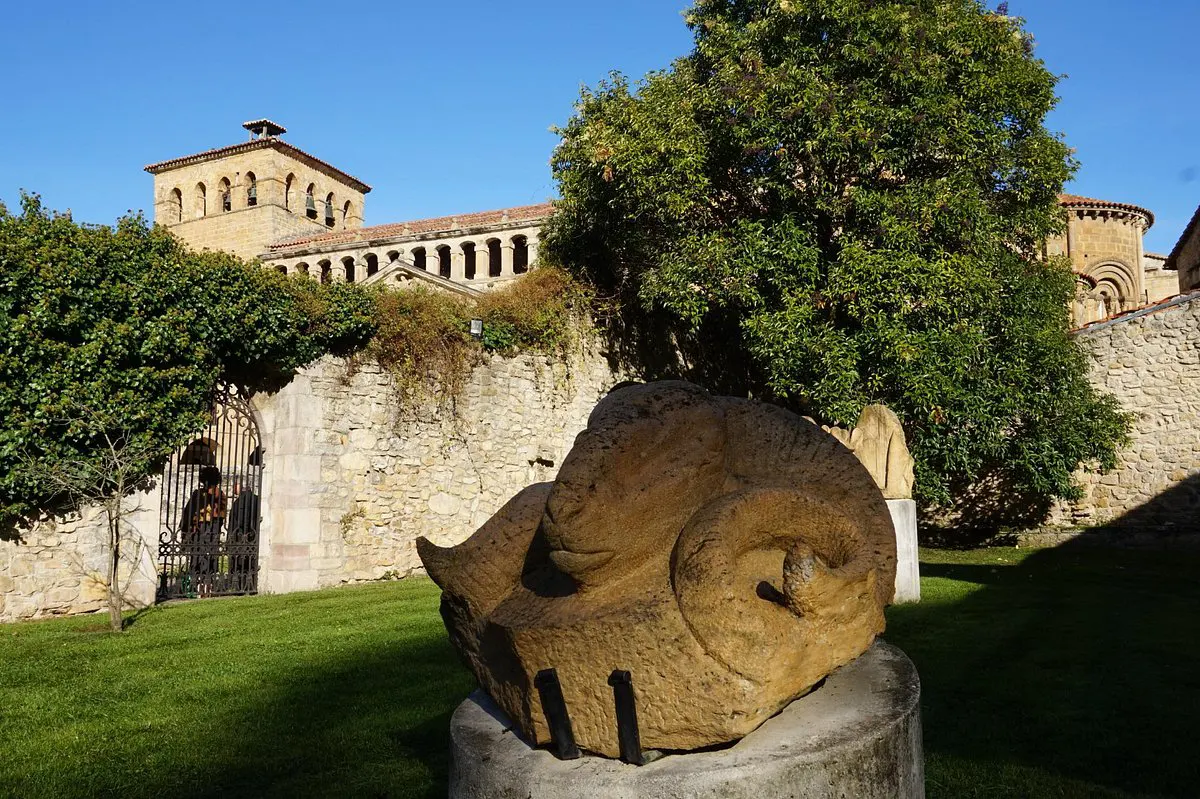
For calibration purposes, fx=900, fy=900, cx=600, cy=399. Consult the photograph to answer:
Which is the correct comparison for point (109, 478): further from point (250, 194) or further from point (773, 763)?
point (250, 194)

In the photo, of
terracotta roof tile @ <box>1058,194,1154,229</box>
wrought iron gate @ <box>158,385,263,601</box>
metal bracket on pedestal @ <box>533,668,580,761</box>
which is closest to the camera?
metal bracket on pedestal @ <box>533,668,580,761</box>

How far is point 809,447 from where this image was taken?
8.95ft

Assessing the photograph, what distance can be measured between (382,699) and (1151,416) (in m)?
15.4

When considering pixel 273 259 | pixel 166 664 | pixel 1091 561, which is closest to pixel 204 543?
pixel 166 664

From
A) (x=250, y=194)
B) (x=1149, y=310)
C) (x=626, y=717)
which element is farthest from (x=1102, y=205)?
(x=250, y=194)

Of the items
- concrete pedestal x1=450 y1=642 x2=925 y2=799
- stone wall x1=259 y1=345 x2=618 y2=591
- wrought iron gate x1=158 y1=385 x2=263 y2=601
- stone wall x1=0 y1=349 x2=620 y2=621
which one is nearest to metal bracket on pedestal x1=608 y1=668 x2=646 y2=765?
concrete pedestal x1=450 y1=642 x2=925 y2=799

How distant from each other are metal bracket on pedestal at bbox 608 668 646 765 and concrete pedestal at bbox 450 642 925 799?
37 millimetres

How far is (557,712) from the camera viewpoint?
2.41 m

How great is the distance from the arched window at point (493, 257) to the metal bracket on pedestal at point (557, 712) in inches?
1054

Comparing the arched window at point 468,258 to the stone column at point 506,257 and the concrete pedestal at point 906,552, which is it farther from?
the concrete pedestal at point 906,552

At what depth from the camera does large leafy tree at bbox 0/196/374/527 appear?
363 inches

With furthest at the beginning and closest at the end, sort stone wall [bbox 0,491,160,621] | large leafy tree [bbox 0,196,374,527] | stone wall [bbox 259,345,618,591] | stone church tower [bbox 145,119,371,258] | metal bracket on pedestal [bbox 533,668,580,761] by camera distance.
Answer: stone church tower [bbox 145,119,371,258] < stone wall [bbox 259,345,618,591] < stone wall [bbox 0,491,160,621] < large leafy tree [bbox 0,196,374,527] < metal bracket on pedestal [bbox 533,668,580,761]

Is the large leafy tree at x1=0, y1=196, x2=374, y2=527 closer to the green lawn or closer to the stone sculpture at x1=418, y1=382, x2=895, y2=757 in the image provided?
the green lawn

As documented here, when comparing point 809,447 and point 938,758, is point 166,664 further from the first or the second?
point 809,447
